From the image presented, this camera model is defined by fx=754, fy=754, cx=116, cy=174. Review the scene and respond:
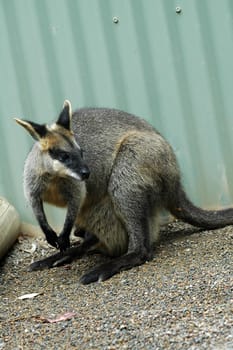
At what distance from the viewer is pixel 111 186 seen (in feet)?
18.4

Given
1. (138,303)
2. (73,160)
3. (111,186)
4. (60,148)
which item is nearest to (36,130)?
(60,148)

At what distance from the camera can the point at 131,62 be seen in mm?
6336

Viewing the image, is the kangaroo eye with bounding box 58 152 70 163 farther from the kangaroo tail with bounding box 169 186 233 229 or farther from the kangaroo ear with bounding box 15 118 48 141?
the kangaroo tail with bounding box 169 186 233 229

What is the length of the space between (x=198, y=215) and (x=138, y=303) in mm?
1507

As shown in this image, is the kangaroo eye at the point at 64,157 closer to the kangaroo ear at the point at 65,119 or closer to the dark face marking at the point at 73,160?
the dark face marking at the point at 73,160

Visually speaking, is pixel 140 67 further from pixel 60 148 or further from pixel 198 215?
pixel 60 148

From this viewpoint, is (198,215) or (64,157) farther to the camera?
(198,215)

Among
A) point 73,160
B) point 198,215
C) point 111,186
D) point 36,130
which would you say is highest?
point 36,130

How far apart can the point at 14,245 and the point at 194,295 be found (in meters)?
2.48

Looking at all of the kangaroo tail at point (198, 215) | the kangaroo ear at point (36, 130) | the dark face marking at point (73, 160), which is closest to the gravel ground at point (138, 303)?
the kangaroo tail at point (198, 215)

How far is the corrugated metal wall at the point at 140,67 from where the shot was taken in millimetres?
6238

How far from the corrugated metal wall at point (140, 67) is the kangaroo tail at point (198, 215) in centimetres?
52

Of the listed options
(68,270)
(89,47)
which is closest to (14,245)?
(68,270)

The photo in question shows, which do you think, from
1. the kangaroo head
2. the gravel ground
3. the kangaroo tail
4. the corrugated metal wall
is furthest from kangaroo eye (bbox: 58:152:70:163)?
the corrugated metal wall
